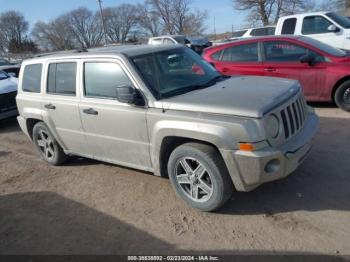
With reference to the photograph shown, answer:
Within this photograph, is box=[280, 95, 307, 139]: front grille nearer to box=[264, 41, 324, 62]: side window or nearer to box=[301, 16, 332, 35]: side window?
box=[264, 41, 324, 62]: side window

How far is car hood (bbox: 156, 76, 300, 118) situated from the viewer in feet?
12.3

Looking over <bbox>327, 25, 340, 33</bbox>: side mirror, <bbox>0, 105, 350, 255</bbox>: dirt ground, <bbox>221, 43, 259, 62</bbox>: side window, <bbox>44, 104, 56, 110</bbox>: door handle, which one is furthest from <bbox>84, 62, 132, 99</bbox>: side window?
<bbox>327, 25, 340, 33</bbox>: side mirror

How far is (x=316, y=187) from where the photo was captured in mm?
4484

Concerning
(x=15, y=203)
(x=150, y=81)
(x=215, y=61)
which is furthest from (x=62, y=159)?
(x=215, y=61)

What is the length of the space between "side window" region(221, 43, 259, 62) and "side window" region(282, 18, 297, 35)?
415 cm

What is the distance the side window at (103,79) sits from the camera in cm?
467

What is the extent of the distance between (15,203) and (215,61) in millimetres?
5520

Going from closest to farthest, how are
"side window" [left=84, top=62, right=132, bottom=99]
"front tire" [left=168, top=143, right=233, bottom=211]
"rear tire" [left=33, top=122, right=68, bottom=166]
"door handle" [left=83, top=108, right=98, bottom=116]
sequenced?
"front tire" [left=168, top=143, right=233, bottom=211] < "side window" [left=84, top=62, right=132, bottom=99] < "door handle" [left=83, top=108, right=98, bottom=116] < "rear tire" [left=33, top=122, right=68, bottom=166]

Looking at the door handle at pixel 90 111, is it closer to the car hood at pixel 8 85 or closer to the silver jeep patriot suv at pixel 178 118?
the silver jeep patriot suv at pixel 178 118

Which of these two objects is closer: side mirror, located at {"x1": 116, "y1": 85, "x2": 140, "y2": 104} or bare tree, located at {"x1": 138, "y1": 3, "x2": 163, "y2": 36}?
side mirror, located at {"x1": 116, "y1": 85, "x2": 140, "y2": 104}

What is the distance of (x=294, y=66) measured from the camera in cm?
773

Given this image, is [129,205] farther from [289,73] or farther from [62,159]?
[289,73]

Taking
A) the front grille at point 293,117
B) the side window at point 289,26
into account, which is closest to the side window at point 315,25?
the side window at point 289,26

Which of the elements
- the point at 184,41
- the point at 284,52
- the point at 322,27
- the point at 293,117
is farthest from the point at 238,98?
the point at 184,41
